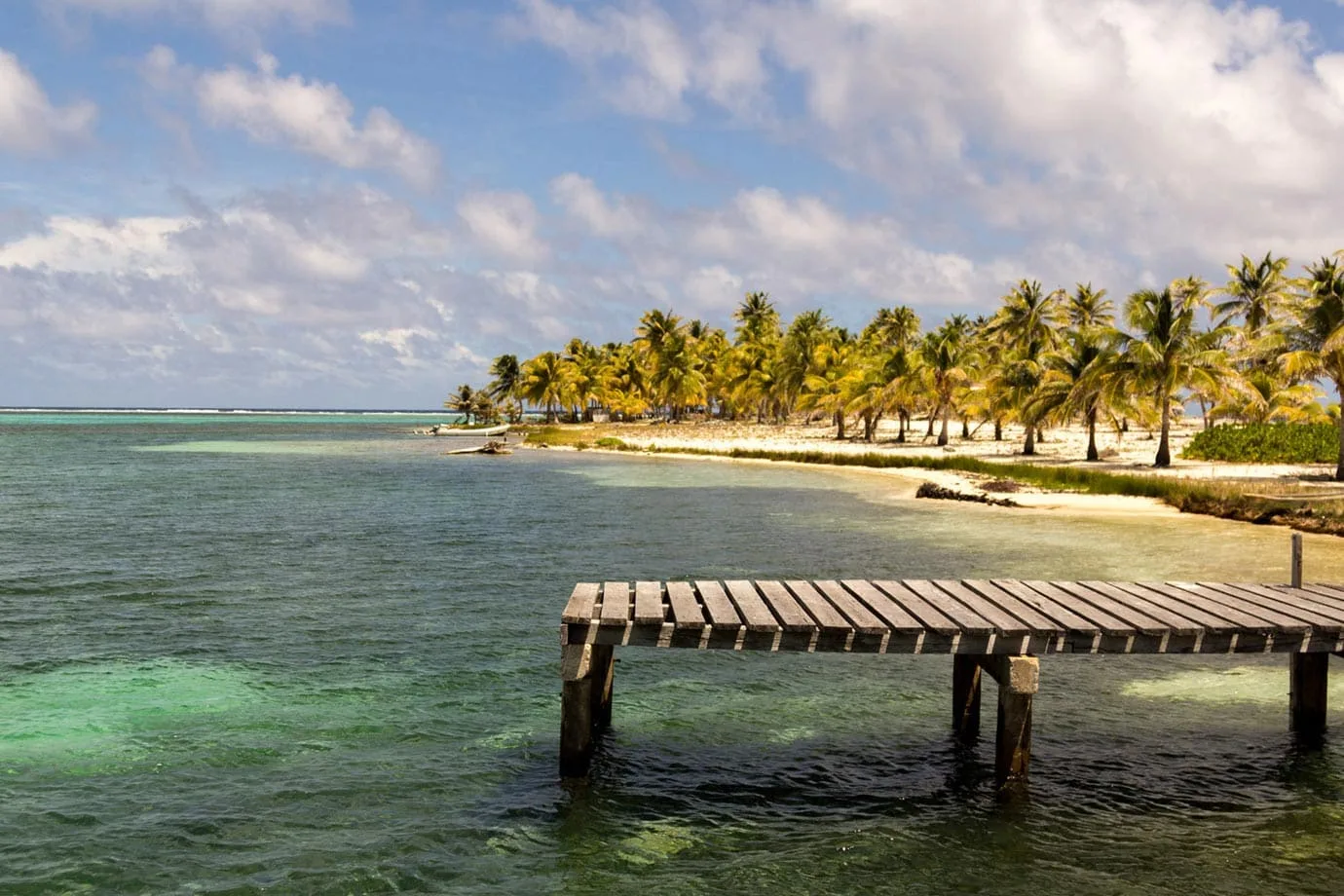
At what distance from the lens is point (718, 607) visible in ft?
32.2

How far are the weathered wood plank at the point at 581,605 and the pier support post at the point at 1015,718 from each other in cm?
413

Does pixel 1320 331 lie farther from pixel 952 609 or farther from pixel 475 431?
pixel 475 431

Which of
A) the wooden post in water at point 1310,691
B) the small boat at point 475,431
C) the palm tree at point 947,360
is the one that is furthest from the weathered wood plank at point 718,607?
the small boat at point 475,431

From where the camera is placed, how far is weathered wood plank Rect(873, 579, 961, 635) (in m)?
9.16

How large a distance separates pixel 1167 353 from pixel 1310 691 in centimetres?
4082

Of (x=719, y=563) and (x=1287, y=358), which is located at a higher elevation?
(x=1287, y=358)

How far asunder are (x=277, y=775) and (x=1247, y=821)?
926cm

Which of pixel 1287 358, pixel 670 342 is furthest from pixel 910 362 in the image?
pixel 670 342

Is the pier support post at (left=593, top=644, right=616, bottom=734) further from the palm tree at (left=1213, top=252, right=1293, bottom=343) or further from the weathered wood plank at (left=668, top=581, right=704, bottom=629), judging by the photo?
the palm tree at (left=1213, top=252, right=1293, bottom=343)

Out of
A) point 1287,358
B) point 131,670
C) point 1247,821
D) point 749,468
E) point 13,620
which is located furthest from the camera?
point 749,468

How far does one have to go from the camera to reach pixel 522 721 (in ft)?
37.6

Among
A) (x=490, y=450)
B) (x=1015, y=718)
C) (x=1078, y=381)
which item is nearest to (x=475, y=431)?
(x=490, y=450)

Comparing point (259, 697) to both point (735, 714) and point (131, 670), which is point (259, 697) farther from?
point (735, 714)

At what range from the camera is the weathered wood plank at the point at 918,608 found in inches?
361
